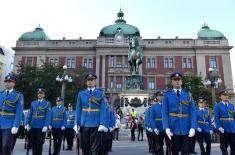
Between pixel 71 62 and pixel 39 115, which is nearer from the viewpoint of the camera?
pixel 39 115

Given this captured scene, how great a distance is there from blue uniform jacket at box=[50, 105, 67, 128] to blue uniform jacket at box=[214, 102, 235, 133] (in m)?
5.79

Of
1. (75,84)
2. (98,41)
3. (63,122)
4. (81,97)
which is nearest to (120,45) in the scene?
(98,41)

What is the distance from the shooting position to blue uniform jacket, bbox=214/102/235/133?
7.92 meters

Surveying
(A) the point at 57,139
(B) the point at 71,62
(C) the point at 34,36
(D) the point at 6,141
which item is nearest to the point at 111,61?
(B) the point at 71,62

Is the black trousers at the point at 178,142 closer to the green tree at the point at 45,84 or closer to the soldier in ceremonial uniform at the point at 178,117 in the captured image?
the soldier in ceremonial uniform at the point at 178,117

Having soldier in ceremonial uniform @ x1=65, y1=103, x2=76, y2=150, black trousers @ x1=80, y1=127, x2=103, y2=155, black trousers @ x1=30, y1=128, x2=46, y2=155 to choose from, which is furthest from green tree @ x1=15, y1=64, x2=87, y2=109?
black trousers @ x1=80, y1=127, x2=103, y2=155

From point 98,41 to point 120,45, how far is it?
485cm

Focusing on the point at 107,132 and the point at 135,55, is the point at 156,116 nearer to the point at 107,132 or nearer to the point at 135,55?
the point at 107,132

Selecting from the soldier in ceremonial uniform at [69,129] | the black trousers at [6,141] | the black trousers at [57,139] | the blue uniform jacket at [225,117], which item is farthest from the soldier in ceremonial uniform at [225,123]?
the soldier in ceremonial uniform at [69,129]

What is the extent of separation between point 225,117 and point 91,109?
4398 mm

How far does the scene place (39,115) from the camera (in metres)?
8.35

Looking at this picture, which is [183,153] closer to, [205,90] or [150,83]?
[205,90]

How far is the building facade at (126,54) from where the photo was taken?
182ft

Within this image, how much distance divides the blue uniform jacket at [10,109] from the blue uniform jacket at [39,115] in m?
1.92
